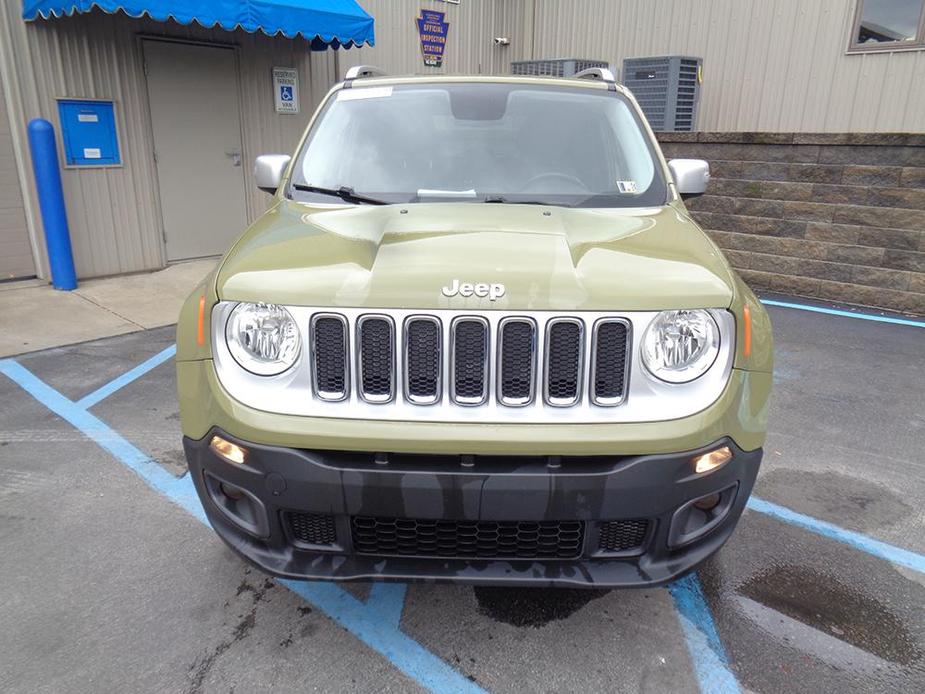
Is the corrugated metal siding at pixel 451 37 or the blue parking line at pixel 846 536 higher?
the corrugated metal siding at pixel 451 37

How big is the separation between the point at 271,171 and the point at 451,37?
9.83 metres

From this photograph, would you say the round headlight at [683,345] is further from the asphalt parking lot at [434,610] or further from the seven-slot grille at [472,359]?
the asphalt parking lot at [434,610]

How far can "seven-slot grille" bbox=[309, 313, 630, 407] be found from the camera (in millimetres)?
2055

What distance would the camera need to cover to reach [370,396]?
209 centimetres

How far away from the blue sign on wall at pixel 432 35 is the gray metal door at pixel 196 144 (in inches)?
146

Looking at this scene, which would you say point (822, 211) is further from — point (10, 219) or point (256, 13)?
point (10, 219)

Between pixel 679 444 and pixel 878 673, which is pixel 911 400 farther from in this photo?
pixel 679 444

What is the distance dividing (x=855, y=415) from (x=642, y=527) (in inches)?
127

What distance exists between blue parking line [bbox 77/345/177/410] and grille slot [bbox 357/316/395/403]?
112 inches

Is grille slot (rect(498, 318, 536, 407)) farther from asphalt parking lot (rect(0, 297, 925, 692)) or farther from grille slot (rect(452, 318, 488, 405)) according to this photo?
asphalt parking lot (rect(0, 297, 925, 692))

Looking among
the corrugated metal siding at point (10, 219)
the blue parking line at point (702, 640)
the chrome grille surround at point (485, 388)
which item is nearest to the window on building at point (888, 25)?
the blue parking line at point (702, 640)

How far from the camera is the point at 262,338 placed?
85.0 inches

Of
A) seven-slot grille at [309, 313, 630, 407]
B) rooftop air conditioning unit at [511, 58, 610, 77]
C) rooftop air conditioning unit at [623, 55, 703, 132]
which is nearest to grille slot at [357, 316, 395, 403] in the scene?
seven-slot grille at [309, 313, 630, 407]

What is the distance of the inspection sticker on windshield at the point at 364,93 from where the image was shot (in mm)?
3580
